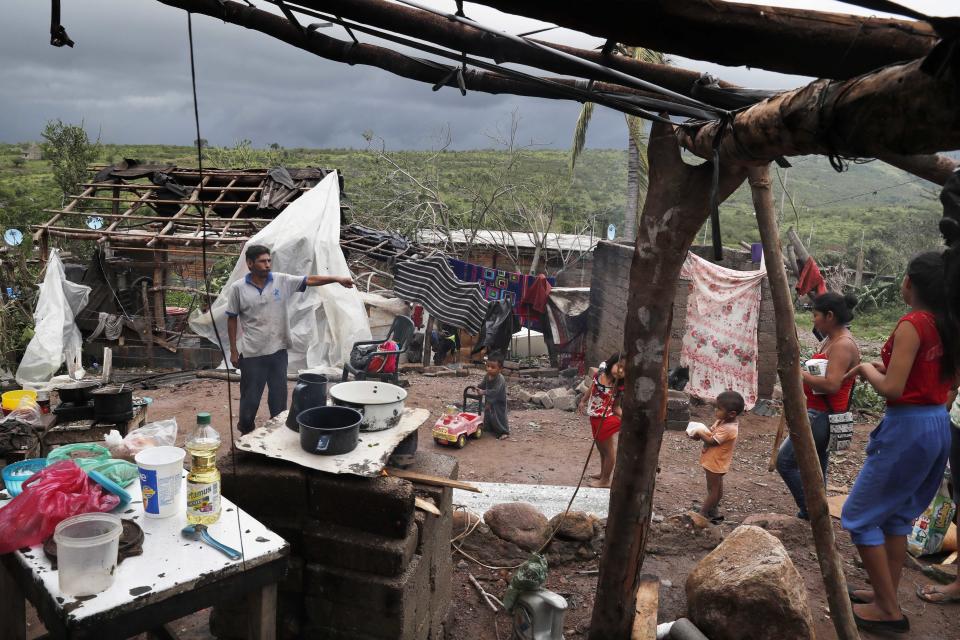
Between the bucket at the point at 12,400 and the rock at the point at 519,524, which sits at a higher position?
the bucket at the point at 12,400

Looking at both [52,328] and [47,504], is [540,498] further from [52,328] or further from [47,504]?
[52,328]

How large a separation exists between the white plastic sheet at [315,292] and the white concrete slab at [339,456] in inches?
201

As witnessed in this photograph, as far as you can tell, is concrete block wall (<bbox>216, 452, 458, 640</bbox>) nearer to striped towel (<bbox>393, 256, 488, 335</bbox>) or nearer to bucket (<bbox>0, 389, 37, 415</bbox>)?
bucket (<bbox>0, 389, 37, 415</bbox>)

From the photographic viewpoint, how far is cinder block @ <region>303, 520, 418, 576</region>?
288 centimetres

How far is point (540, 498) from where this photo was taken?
5168 mm

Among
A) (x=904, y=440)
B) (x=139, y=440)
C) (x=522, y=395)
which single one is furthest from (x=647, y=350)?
(x=522, y=395)

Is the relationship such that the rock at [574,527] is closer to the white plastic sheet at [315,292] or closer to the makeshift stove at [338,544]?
the makeshift stove at [338,544]

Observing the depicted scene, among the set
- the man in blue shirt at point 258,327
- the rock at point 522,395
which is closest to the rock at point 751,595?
the man in blue shirt at point 258,327

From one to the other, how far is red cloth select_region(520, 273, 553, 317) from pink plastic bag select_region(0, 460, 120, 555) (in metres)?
10.2

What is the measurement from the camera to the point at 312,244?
8.21 meters

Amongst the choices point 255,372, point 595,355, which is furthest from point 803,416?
point 595,355

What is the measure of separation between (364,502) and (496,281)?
9757mm

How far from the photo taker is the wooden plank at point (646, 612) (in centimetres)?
310

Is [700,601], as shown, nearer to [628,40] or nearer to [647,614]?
[647,614]
